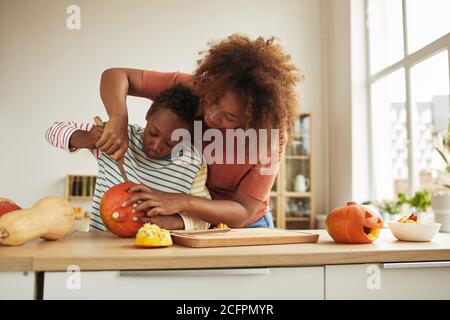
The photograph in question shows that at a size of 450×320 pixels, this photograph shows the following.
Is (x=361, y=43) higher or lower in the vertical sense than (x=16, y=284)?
higher

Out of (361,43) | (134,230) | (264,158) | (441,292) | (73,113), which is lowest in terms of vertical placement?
(441,292)

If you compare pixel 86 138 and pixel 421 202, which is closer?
pixel 86 138

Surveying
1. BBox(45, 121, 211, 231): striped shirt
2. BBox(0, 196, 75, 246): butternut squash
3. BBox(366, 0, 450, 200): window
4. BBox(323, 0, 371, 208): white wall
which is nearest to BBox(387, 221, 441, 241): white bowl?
BBox(45, 121, 211, 231): striped shirt

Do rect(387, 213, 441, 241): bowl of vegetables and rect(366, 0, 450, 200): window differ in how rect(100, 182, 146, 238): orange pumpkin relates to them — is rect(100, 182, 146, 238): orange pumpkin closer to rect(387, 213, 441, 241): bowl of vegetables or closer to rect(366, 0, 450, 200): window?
rect(387, 213, 441, 241): bowl of vegetables

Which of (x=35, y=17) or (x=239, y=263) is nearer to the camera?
(x=239, y=263)

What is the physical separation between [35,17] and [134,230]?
3.74m

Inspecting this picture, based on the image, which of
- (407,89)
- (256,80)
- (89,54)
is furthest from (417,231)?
(89,54)

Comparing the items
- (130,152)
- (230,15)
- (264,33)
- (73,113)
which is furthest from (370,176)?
(130,152)

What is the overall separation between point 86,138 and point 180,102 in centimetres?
26

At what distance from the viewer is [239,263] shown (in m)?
0.79

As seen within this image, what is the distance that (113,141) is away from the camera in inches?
44.8

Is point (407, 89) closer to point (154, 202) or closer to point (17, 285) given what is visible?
point (154, 202)

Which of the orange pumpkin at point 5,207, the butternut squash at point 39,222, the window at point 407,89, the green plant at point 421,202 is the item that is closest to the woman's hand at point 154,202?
the butternut squash at point 39,222

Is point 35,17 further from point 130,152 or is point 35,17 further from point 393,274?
point 393,274
